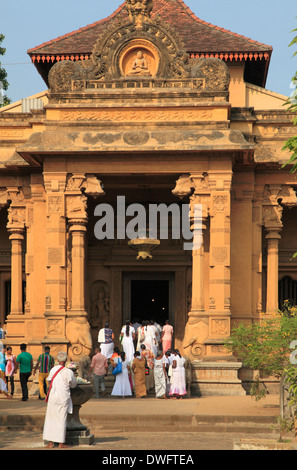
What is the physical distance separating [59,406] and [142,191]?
1436 centimetres

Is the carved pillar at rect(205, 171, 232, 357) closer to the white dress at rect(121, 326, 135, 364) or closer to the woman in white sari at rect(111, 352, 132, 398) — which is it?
the white dress at rect(121, 326, 135, 364)

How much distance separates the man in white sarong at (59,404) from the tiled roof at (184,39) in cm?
2043

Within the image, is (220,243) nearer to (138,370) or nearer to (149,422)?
(138,370)

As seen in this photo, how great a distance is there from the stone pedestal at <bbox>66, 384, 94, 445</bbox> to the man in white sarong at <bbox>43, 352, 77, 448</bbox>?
19cm

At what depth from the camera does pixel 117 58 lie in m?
27.9

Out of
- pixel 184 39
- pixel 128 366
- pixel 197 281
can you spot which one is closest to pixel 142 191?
pixel 197 281

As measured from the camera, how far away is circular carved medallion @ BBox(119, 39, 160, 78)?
91.9 ft

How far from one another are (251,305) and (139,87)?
7.22 metres

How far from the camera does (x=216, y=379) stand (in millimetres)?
26172

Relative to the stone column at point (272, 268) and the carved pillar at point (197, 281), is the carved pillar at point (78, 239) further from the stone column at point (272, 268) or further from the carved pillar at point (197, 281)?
the stone column at point (272, 268)

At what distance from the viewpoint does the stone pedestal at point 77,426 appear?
1759 cm

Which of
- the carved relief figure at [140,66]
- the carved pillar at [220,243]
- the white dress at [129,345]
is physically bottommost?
the white dress at [129,345]

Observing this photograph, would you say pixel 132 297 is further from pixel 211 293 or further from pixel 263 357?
pixel 263 357

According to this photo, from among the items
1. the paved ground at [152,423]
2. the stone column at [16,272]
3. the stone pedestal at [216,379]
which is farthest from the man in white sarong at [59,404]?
the stone column at [16,272]
